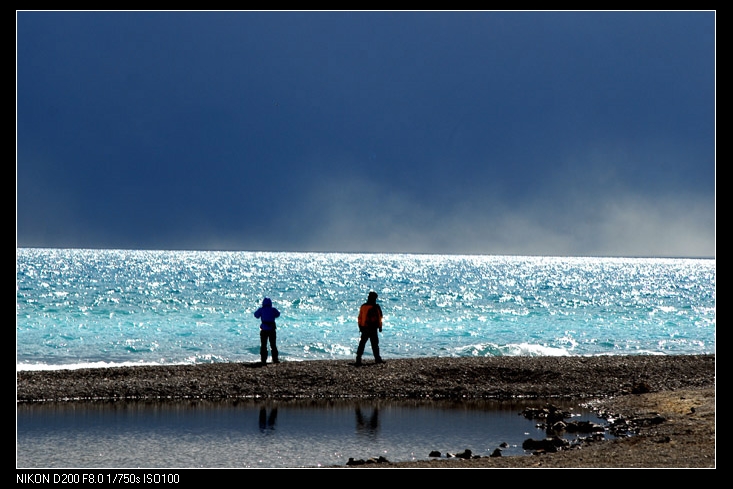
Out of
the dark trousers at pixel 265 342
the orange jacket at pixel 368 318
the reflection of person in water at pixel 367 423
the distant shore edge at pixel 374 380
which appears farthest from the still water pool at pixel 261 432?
the dark trousers at pixel 265 342

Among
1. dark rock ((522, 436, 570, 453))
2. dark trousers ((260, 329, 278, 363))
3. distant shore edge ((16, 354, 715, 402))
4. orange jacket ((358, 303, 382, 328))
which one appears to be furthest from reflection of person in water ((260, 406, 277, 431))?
orange jacket ((358, 303, 382, 328))

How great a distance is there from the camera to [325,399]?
60.5ft

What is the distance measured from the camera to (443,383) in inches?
792

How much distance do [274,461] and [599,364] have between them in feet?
45.1

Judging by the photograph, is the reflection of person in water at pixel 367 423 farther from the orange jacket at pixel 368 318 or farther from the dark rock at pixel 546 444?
the orange jacket at pixel 368 318

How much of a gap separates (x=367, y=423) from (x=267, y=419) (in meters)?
2.03

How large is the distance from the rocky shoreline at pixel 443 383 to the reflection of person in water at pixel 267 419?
1.72m

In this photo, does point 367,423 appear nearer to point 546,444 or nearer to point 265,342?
point 546,444

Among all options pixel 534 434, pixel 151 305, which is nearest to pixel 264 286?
pixel 151 305

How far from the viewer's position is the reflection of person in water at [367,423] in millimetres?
14708

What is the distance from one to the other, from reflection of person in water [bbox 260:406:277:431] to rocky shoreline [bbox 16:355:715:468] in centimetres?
172

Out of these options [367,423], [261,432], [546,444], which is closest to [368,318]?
[367,423]

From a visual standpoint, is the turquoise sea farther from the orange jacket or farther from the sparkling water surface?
the orange jacket

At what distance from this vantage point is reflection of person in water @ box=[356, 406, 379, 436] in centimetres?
1471
